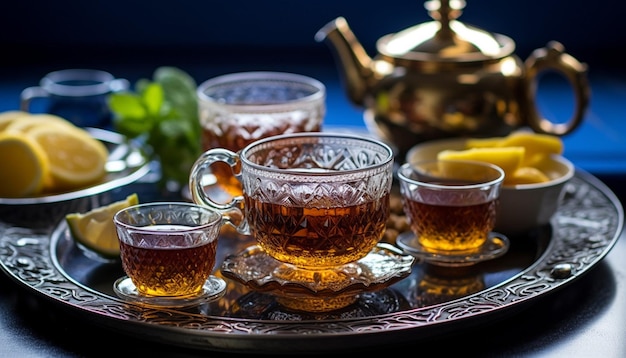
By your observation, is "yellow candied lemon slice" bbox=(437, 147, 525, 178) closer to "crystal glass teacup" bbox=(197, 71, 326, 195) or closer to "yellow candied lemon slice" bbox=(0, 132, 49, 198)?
"crystal glass teacup" bbox=(197, 71, 326, 195)

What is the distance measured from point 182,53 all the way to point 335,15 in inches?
17.7

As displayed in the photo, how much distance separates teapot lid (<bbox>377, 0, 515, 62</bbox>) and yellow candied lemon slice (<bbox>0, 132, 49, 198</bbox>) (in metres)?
0.65

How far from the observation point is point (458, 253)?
4.52 ft

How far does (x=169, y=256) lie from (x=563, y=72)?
901 mm

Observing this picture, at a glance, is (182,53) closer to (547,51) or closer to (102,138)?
(102,138)

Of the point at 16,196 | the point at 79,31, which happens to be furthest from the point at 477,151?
the point at 79,31

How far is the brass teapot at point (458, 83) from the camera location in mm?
1767

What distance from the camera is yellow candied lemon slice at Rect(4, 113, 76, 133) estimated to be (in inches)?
67.4

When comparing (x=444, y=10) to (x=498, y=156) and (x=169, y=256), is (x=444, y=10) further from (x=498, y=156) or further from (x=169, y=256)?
(x=169, y=256)

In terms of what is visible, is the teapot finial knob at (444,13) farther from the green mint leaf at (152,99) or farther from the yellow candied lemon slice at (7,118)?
the yellow candied lemon slice at (7,118)

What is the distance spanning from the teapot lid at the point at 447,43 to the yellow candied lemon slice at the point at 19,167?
65 cm

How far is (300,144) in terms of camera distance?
4.45ft

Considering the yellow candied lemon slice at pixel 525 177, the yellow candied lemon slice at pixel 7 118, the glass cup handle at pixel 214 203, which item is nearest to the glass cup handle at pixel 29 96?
the yellow candied lemon slice at pixel 7 118

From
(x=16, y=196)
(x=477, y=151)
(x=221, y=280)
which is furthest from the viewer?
(x=16, y=196)
